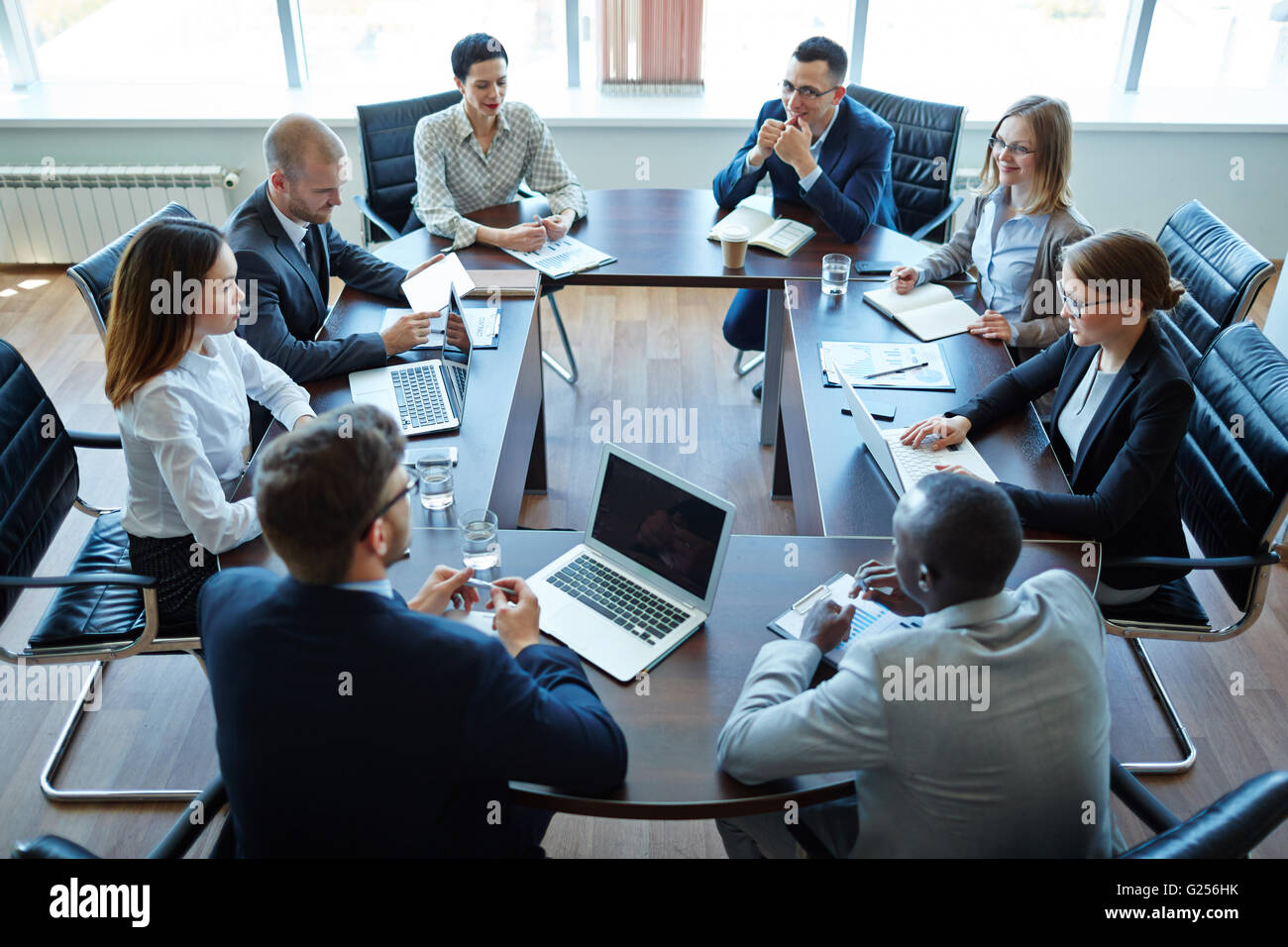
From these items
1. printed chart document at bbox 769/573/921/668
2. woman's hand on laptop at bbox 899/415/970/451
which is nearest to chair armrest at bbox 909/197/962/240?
woman's hand on laptop at bbox 899/415/970/451

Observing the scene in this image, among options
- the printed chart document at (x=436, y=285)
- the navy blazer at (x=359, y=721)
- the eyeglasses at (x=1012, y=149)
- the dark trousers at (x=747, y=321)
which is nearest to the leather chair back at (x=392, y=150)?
the printed chart document at (x=436, y=285)

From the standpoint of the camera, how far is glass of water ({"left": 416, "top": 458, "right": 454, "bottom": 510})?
231cm

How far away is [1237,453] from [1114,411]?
0.33 meters

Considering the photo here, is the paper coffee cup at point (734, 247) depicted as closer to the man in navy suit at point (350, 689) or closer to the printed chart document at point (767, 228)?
the printed chart document at point (767, 228)

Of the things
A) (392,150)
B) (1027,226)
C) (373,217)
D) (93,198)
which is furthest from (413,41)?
(1027,226)

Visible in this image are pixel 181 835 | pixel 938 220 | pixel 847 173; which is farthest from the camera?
pixel 938 220

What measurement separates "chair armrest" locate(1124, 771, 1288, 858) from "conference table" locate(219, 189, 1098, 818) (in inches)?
19.1

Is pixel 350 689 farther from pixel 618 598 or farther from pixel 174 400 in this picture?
pixel 174 400

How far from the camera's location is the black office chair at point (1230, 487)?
2.31 meters

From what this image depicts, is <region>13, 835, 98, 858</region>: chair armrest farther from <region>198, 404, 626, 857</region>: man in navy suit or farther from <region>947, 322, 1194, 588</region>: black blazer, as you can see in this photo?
<region>947, 322, 1194, 588</region>: black blazer

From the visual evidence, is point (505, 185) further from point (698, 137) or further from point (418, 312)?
point (698, 137)

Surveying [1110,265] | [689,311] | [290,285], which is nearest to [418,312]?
[290,285]

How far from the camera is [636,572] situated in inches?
82.7

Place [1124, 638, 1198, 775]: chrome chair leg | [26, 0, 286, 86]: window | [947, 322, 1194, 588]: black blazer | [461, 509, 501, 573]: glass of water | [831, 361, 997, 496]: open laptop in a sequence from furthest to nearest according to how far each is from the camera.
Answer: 1. [26, 0, 286, 86]: window
2. [1124, 638, 1198, 775]: chrome chair leg
3. [831, 361, 997, 496]: open laptop
4. [947, 322, 1194, 588]: black blazer
5. [461, 509, 501, 573]: glass of water
